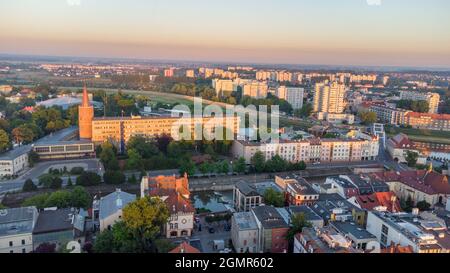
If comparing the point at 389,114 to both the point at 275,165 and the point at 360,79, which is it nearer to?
the point at 275,165

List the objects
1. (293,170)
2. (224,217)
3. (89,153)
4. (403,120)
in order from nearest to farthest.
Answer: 1. (224,217)
2. (293,170)
3. (89,153)
4. (403,120)

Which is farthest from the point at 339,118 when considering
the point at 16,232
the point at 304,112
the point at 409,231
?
the point at 16,232

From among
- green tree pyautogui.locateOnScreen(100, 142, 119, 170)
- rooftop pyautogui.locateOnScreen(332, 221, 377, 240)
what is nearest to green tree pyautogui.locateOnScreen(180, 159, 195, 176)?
green tree pyautogui.locateOnScreen(100, 142, 119, 170)

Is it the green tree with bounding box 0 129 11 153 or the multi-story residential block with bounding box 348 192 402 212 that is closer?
the multi-story residential block with bounding box 348 192 402 212

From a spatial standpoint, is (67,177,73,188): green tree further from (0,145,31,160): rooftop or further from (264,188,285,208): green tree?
(264,188,285,208): green tree

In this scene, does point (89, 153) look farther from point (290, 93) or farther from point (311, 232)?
point (290, 93)
